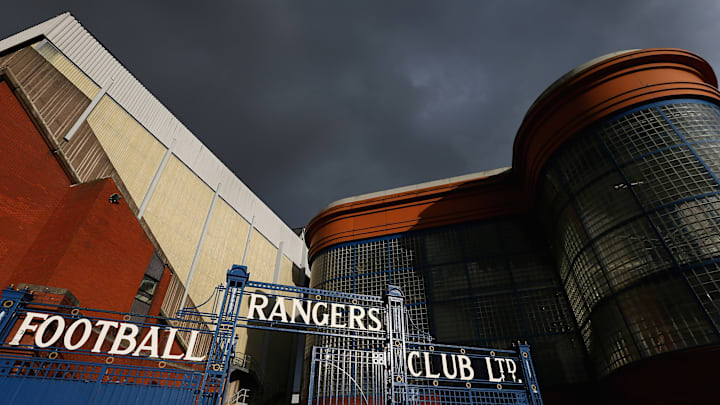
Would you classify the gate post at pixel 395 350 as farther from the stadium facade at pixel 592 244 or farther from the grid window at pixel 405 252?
the grid window at pixel 405 252

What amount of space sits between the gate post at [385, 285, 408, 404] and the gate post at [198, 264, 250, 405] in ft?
12.6

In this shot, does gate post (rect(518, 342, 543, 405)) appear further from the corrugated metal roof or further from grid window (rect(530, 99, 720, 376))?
the corrugated metal roof

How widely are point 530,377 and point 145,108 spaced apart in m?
23.7

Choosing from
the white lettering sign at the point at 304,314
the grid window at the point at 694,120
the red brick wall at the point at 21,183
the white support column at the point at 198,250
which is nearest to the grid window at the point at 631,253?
the grid window at the point at 694,120

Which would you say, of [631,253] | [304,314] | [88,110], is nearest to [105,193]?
[88,110]

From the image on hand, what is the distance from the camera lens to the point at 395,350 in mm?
9336

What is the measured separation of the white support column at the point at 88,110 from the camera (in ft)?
49.2

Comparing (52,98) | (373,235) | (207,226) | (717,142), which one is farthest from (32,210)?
(717,142)

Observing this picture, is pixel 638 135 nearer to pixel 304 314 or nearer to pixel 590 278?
pixel 590 278

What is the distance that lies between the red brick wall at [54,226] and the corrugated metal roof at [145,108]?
516cm

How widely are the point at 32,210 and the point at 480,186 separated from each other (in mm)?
19433

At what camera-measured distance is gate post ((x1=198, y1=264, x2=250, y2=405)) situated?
7348 mm

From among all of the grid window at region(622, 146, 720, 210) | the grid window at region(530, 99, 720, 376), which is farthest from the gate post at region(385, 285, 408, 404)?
the grid window at region(622, 146, 720, 210)

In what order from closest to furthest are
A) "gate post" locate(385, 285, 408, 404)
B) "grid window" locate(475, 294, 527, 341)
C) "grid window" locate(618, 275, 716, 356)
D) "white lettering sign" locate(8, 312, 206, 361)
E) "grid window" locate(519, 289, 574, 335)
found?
"white lettering sign" locate(8, 312, 206, 361) → "gate post" locate(385, 285, 408, 404) → "grid window" locate(618, 275, 716, 356) → "grid window" locate(519, 289, 574, 335) → "grid window" locate(475, 294, 527, 341)
